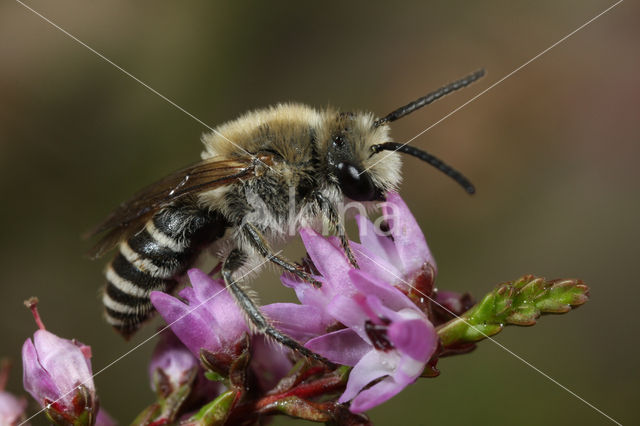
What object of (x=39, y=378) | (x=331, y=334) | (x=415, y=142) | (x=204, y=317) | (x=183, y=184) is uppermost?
(x=415, y=142)

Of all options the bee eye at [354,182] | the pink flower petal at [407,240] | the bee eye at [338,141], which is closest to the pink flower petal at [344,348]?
the pink flower petal at [407,240]

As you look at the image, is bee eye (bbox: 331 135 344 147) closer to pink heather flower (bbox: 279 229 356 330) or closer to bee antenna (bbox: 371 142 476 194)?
bee antenna (bbox: 371 142 476 194)

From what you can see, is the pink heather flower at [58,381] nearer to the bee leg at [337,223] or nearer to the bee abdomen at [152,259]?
the bee abdomen at [152,259]

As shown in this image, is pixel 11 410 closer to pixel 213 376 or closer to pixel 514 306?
pixel 213 376

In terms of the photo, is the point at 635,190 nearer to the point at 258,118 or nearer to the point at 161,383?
the point at 258,118

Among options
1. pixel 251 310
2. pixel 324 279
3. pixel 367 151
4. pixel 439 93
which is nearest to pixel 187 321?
pixel 251 310

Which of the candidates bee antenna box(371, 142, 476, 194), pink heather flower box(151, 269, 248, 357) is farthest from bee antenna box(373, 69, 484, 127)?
pink heather flower box(151, 269, 248, 357)
